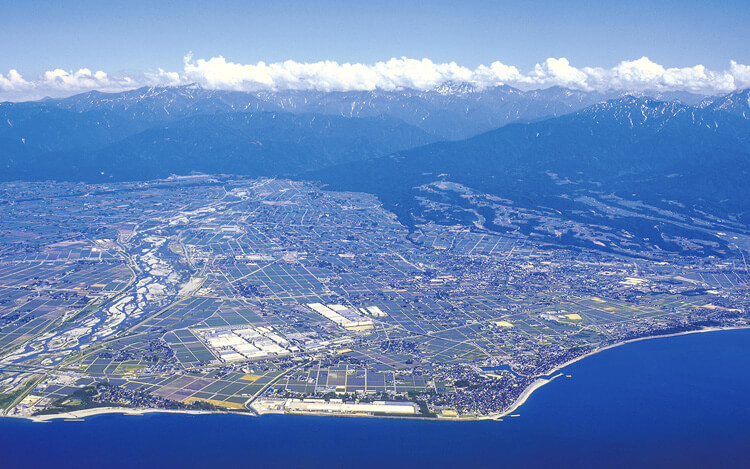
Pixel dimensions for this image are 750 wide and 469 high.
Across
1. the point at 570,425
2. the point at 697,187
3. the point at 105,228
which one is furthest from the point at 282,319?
the point at 697,187

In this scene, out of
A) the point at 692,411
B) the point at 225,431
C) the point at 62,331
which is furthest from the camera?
the point at 62,331

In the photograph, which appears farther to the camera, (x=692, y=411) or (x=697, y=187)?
(x=697, y=187)

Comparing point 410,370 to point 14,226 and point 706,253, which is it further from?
point 14,226

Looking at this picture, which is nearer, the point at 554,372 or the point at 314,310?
the point at 554,372

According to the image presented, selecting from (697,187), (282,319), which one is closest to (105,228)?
(282,319)

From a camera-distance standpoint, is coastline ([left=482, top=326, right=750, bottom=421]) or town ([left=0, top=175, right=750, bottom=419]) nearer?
coastline ([left=482, top=326, right=750, bottom=421])

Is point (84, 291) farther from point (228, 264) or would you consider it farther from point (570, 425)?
point (570, 425)

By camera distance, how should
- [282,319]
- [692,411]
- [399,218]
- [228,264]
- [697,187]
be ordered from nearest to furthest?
[692,411], [282,319], [228,264], [399,218], [697,187]

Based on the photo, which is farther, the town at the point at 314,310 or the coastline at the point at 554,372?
the town at the point at 314,310

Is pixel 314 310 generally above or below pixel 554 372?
below
